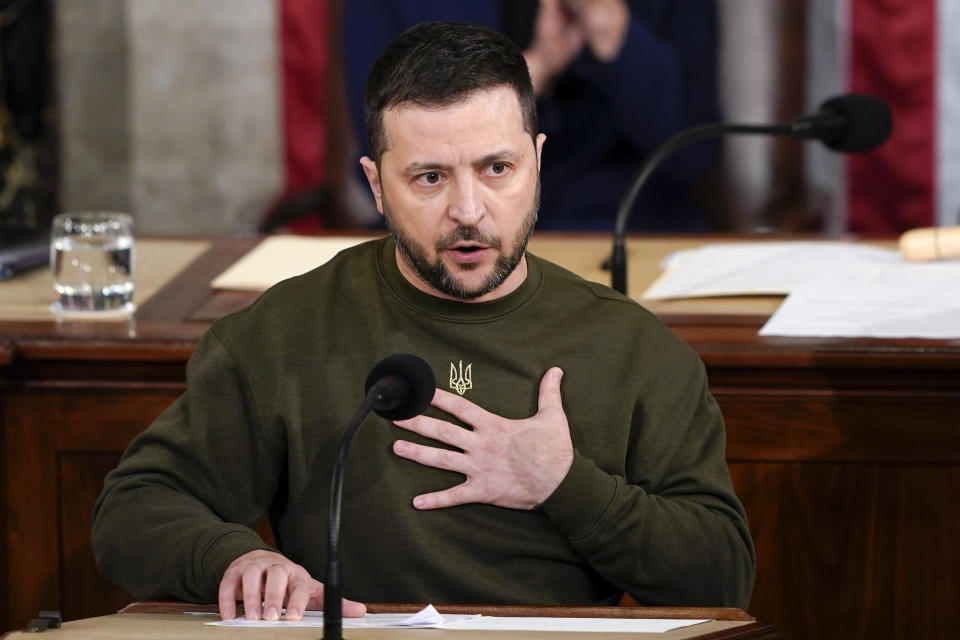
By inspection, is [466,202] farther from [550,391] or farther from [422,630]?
[422,630]

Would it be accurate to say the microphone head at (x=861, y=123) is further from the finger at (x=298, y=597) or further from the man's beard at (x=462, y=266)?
the finger at (x=298, y=597)

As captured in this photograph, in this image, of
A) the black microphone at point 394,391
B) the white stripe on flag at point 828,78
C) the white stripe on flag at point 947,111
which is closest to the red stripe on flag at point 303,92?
the white stripe on flag at point 828,78

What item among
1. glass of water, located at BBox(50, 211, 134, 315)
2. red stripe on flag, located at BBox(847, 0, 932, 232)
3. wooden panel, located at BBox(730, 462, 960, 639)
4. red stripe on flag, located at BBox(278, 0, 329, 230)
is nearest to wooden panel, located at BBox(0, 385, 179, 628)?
glass of water, located at BBox(50, 211, 134, 315)

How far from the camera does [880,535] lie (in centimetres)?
193

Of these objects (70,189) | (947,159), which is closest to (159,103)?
(70,189)

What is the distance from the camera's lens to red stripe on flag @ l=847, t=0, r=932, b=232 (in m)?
3.75

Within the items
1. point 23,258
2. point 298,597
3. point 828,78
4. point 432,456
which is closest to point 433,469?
point 432,456

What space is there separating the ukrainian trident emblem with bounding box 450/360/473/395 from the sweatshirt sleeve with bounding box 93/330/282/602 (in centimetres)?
20

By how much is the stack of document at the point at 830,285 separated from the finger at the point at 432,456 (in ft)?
2.07

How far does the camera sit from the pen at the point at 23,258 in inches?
92.8

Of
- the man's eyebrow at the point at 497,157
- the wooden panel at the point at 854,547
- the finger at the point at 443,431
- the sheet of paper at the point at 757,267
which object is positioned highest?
the man's eyebrow at the point at 497,157

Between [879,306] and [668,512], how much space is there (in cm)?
70

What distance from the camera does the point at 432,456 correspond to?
150 cm

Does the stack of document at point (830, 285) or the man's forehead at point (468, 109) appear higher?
the man's forehead at point (468, 109)
